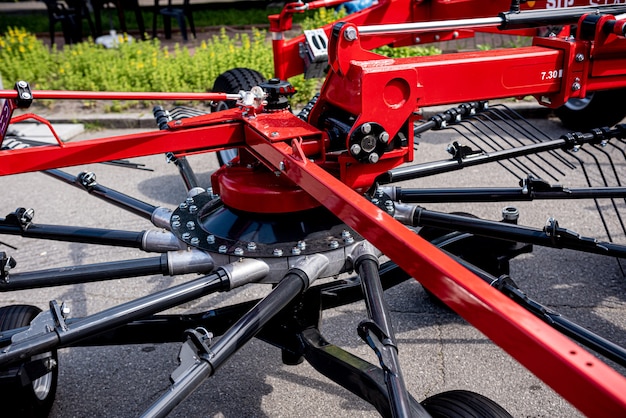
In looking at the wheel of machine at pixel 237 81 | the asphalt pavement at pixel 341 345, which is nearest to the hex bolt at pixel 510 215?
the asphalt pavement at pixel 341 345

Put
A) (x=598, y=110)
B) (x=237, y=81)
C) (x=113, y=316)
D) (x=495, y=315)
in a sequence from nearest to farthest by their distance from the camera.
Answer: (x=495, y=315) → (x=113, y=316) → (x=237, y=81) → (x=598, y=110)

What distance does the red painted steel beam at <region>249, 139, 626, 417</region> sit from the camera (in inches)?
44.8

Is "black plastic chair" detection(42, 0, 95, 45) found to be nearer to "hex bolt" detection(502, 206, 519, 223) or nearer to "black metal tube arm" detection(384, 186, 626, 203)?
"black metal tube arm" detection(384, 186, 626, 203)

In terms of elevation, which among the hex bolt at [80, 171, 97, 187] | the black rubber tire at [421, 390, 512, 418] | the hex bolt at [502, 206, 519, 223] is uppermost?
the hex bolt at [80, 171, 97, 187]

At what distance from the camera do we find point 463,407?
1878mm

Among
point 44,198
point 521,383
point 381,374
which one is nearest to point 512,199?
point 521,383

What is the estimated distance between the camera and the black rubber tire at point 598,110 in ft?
17.1

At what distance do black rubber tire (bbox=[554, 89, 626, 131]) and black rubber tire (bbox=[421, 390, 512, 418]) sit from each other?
13.2 ft

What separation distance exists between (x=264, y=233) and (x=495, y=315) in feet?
3.71

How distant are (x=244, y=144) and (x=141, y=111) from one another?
482 cm

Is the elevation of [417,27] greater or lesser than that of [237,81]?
greater

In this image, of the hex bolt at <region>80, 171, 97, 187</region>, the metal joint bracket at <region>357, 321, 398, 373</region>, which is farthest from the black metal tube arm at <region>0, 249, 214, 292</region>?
the hex bolt at <region>80, 171, 97, 187</region>

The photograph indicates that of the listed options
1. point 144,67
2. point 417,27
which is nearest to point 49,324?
point 417,27

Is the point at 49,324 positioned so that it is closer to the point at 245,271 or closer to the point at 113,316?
the point at 113,316
